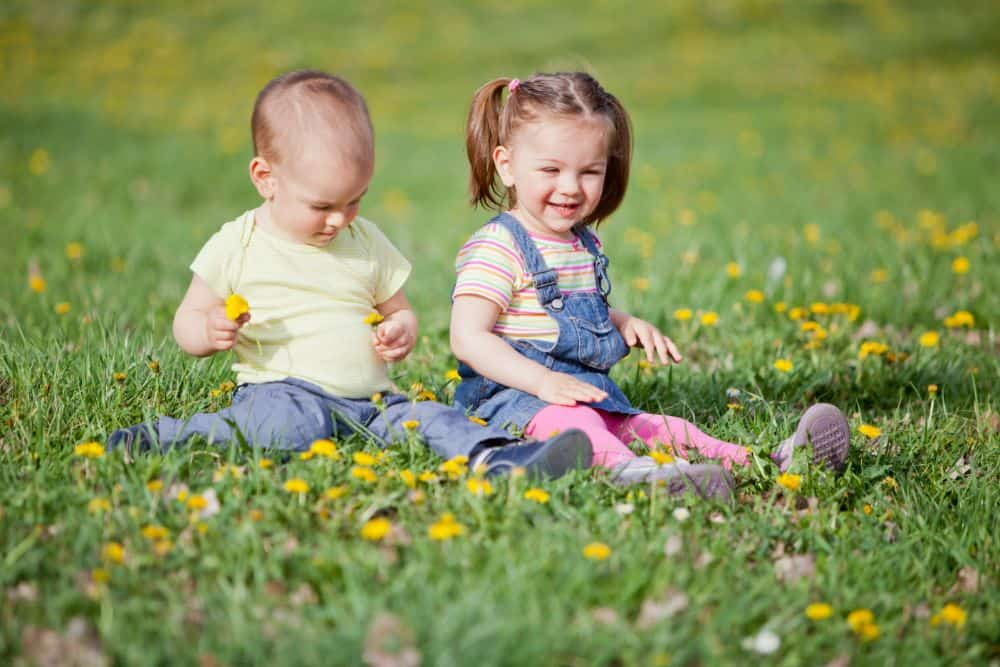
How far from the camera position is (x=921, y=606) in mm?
2551

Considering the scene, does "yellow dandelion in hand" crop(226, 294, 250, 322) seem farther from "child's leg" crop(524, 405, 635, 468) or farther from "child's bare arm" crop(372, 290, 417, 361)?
"child's leg" crop(524, 405, 635, 468)

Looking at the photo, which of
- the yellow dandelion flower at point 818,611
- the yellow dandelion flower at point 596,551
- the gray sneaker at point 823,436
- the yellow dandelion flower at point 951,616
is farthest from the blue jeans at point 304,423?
the yellow dandelion flower at point 951,616

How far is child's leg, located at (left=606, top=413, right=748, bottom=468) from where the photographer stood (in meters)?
3.22

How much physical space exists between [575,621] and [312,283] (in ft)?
4.66

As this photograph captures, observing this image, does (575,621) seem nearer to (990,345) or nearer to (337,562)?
(337,562)

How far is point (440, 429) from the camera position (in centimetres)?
305

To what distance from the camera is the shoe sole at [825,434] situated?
3104mm

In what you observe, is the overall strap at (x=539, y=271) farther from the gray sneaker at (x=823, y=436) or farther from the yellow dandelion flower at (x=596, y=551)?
the yellow dandelion flower at (x=596, y=551)

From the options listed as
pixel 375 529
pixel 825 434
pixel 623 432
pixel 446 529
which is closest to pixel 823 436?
pixel 825 434

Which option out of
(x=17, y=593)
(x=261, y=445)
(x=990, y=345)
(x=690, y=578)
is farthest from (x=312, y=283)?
(x=990, y=345)

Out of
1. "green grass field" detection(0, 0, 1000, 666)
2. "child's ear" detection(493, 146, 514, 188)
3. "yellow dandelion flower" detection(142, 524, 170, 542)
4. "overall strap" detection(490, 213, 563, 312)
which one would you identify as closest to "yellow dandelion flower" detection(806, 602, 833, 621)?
"green grass field" detection(0, 0, 1000, 666)

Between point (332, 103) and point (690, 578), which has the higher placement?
point (332, 103)

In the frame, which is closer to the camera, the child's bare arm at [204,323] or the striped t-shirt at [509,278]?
the child's bare arm at [204,323]

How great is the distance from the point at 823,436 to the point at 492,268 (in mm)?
1138
